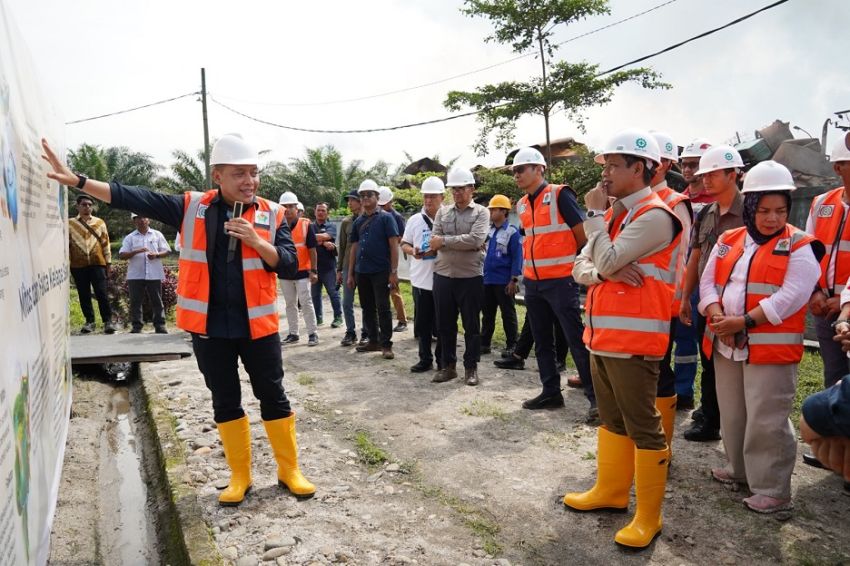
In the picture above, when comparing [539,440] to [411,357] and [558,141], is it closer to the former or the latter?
[411,357]

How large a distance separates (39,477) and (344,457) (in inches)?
85.4

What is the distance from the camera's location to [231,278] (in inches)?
146

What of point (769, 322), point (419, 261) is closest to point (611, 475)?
point (769, 322)

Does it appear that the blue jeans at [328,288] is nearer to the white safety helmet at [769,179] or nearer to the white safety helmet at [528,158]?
the white safety helmet at [528,158]

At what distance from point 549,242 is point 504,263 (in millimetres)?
2339

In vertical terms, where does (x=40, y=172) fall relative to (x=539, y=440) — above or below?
above

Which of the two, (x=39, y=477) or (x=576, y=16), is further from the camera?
Answer: (x=576, y=16)

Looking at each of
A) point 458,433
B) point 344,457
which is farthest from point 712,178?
point 344,457

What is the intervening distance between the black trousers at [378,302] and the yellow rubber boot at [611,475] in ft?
14.3

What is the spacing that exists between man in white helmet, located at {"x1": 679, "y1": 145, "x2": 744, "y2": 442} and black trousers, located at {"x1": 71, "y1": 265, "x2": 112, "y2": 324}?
27.9ft

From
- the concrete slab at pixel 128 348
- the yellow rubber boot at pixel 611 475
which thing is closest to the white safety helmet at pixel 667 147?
the yellow rubber boot at pixel 611 475

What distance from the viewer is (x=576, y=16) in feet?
54.9

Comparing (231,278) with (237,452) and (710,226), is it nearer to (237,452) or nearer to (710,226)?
(237,452)

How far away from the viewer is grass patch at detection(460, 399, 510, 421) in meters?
5.38
